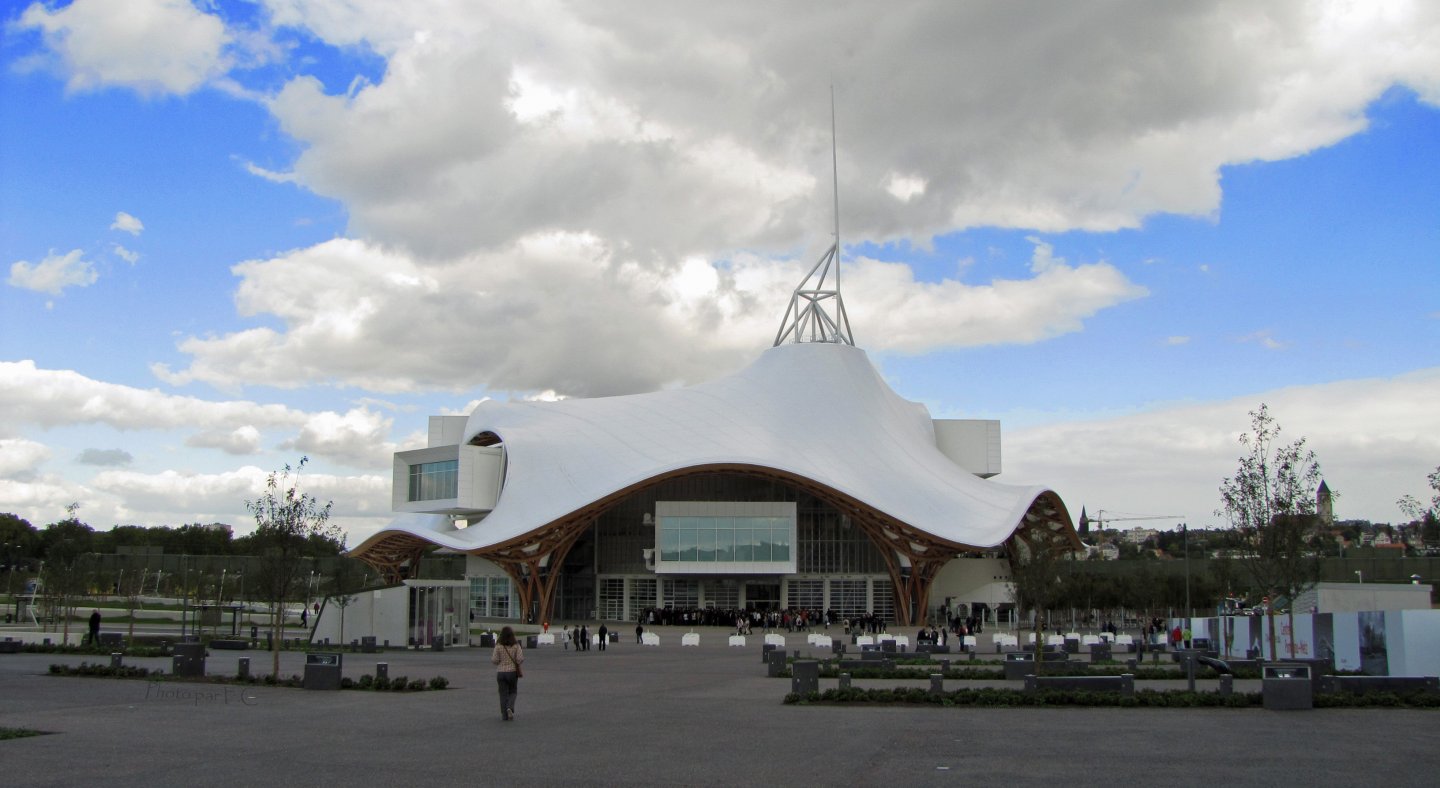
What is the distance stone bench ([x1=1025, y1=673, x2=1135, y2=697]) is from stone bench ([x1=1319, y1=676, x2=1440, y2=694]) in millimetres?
3243

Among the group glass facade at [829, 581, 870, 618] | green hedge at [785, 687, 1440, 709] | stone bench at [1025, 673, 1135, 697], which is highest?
stone bench at [1025, 673, 1135, 697]

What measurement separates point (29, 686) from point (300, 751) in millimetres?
11200

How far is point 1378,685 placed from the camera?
20984 mm

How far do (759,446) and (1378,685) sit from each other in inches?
1687

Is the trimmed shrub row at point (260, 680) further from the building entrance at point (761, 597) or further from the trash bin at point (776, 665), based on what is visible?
the building entrance at point (761, 597)

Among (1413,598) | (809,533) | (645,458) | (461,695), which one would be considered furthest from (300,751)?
(809,533)

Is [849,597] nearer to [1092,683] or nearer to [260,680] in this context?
[1092,683]

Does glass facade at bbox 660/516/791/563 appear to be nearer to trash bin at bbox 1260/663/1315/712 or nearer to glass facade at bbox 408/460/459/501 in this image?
glass facade at bbox 408/460/459/501

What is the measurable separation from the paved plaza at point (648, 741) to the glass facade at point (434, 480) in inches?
1884

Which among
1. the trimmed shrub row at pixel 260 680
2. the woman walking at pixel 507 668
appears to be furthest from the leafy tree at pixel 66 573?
the woman walking at pixel 507 668

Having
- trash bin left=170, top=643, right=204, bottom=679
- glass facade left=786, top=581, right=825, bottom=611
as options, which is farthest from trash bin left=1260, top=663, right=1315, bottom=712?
glass facade left=786, top=581, right=825, bottom=611

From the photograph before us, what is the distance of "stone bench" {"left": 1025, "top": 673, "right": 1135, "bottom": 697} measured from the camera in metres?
21.1

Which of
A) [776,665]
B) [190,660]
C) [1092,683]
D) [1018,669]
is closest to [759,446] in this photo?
[776,665]

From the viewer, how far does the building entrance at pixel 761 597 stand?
226ft
